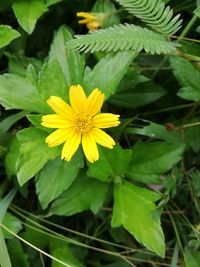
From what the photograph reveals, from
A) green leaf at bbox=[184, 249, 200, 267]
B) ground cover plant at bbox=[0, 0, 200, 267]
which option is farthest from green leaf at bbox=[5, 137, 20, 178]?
green leaf at bbox=[184, 249, 200, 267]

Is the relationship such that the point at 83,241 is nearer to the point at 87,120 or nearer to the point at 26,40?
the point at 87,120

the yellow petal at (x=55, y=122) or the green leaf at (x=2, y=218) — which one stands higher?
the yellow petal at (x=55, y=122)

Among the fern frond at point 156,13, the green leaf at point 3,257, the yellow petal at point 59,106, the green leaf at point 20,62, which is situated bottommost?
the green leaf at point 3,257

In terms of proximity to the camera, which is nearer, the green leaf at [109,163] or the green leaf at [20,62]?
the green leaf at [109,163]

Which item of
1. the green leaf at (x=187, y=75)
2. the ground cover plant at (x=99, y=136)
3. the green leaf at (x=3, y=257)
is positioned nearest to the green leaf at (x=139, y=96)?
Answer: the ground cover plant at (x=99, y=136)

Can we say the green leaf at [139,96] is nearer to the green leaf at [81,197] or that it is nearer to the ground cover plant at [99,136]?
the ground cover plant at [99,136]

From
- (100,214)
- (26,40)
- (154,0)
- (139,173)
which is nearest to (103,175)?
(139,173)

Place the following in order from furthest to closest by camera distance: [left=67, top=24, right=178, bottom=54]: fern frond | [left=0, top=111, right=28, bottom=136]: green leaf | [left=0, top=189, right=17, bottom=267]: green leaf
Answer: [left=0, top=111, right=28, bottom=136]: green leaf
[left=0, top=189, right=17, bottom=267]: green leaf
[left=67, top=24, right=178, bottom=54]: fern frond

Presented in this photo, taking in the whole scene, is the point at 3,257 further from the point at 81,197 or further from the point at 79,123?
the point at 79,123

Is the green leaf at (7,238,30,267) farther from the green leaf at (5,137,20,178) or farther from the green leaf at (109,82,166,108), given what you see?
the green leaf at (109,82,166,108)
